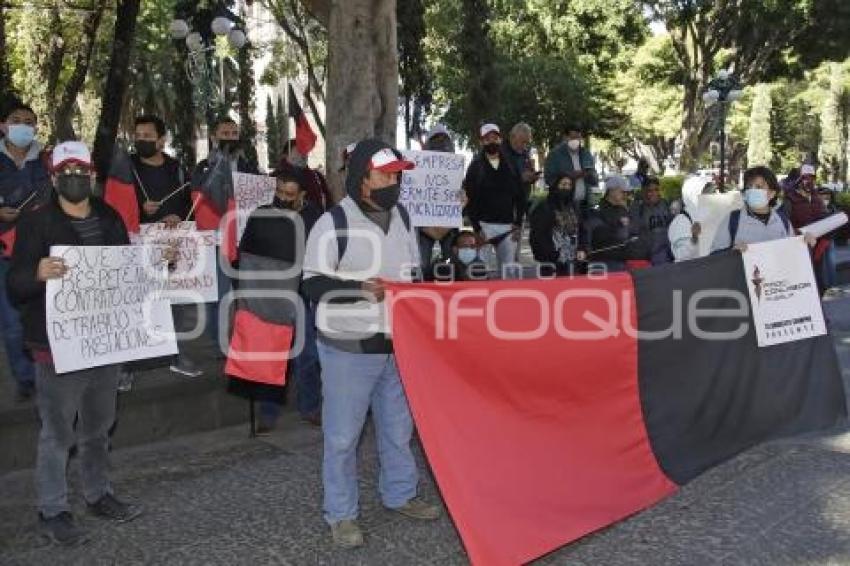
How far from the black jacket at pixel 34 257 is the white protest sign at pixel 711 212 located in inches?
177

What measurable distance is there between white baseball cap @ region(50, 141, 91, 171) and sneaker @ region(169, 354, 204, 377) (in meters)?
2.65

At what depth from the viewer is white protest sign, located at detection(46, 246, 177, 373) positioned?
4.14m

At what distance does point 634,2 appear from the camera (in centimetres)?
2809

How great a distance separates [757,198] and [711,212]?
1536 millimetres

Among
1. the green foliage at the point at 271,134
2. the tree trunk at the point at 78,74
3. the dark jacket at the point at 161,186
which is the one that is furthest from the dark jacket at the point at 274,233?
the green foliage at the point at 271,134

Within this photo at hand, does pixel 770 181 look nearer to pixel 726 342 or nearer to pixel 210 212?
pixel 726 342

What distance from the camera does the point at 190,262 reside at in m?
6.47

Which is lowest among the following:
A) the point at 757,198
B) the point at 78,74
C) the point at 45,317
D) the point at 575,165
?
the point at 45,317

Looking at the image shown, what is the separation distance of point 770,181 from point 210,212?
4186mm

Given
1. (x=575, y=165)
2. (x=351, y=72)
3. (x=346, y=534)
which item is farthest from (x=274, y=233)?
(x=575, y=165)

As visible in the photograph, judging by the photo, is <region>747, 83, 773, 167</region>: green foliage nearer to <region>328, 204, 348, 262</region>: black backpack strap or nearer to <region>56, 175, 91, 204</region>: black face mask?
<region>328, 204, 348, 262</region>: black backpack strap

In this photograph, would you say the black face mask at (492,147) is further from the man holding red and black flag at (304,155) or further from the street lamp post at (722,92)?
the street lamp post at (722,92)

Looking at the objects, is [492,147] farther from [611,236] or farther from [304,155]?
[304,155]

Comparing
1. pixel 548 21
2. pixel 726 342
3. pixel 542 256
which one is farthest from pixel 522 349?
pixel 548 21
